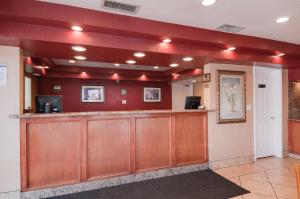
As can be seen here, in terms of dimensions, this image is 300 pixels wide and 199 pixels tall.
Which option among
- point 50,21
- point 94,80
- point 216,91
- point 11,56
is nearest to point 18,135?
point 11,56

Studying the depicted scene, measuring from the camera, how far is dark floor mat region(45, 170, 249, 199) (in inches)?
109

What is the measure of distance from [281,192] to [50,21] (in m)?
4.10

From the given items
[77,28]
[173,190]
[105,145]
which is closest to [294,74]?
[173,190]

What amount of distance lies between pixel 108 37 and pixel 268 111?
4.41m

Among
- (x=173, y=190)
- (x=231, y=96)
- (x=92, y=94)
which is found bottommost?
(x=173, y=190)

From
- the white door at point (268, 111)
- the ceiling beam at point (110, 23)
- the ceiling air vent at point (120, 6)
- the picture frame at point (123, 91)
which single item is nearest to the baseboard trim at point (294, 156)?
the white door at point (268, 111)

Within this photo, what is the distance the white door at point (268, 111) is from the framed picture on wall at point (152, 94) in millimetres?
3661

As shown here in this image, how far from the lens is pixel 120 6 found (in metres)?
2.25

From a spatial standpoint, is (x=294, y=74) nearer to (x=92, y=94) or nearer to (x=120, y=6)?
(x=120, y=6)

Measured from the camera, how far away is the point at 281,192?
112 inches

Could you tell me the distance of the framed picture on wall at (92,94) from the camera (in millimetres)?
6402

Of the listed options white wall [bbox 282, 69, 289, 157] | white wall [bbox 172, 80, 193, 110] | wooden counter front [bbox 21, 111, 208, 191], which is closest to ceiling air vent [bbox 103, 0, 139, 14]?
wooden counter front [bbox 21, 111, 208, 191]

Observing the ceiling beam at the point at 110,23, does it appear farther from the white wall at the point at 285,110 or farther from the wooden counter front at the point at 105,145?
the white wall at the point at 285,110

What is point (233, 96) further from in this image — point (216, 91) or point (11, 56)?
point (11, 56)
